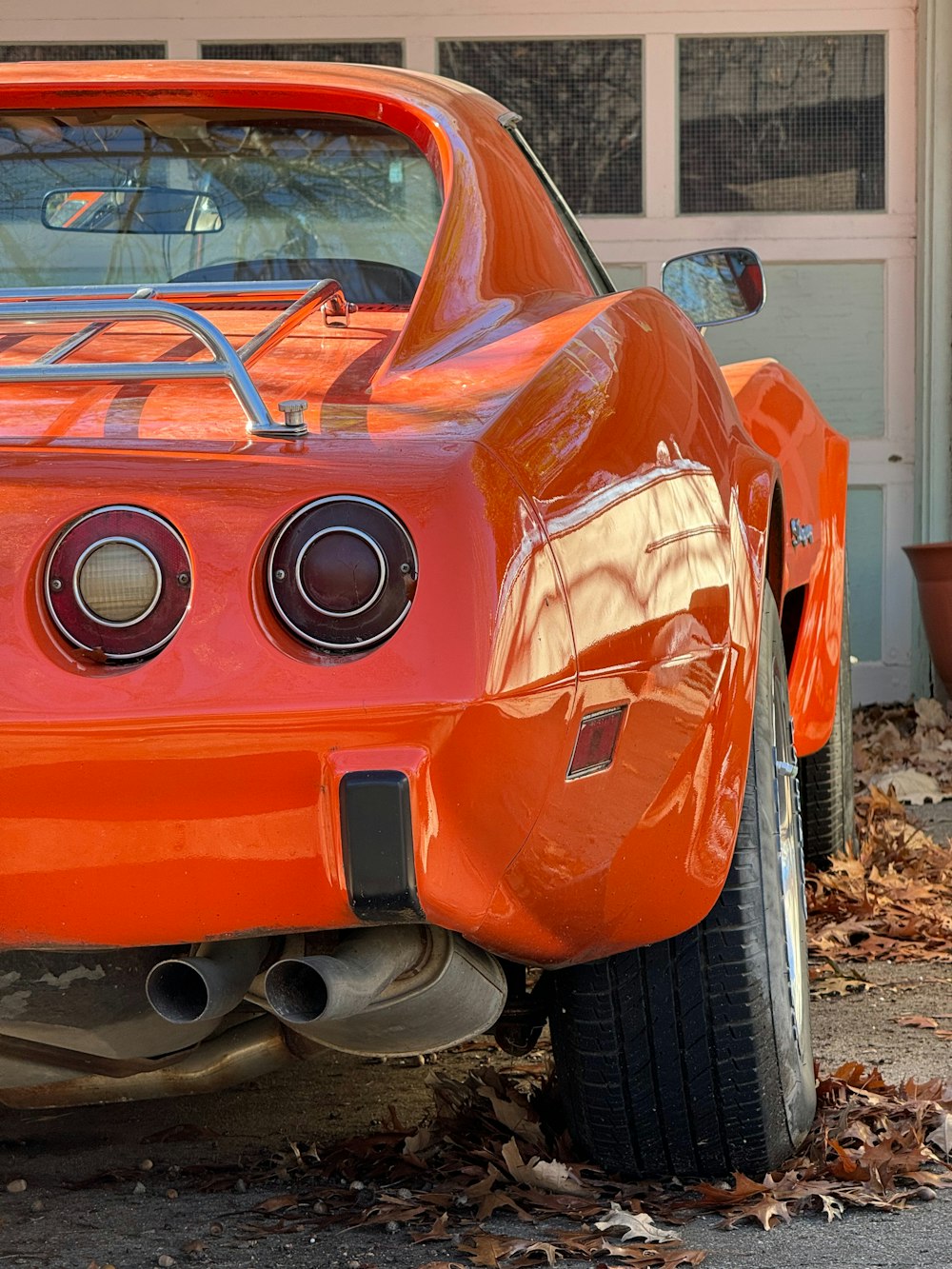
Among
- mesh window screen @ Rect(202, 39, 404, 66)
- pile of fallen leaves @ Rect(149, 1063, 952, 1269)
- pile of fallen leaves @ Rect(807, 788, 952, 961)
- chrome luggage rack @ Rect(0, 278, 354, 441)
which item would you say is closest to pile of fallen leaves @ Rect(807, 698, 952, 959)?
pile of fallen leaves @ Rect(807, 788, 952, 961)

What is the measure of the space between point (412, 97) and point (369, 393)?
0.88 meters

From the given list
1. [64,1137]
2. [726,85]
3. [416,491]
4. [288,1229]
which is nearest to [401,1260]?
[288,1229]

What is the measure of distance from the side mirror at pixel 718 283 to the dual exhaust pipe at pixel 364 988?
5.46 feet

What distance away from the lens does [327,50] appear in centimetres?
780

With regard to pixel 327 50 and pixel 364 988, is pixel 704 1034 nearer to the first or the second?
pixel 364 988

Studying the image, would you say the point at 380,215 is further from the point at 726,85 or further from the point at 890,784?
the point at 726,85

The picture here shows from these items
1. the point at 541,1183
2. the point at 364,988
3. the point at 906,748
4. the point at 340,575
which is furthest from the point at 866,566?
the point at 340,575

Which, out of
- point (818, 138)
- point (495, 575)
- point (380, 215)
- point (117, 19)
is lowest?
point (495, 575)

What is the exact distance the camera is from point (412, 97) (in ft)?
8.34

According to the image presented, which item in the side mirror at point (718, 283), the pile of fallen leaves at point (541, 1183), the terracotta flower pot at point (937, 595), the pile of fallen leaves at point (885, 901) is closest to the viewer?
the pile of fallen leaves at point (541, 1183)

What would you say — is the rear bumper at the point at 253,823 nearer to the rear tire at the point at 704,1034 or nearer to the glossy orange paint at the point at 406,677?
the glossy orange paint at the point at 406,677

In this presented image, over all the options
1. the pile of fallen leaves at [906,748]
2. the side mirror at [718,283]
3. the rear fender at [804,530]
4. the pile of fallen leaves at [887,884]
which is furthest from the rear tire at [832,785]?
the pile of fallen leaves at [906,748]

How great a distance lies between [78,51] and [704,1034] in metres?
6.90

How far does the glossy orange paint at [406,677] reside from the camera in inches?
62.5
